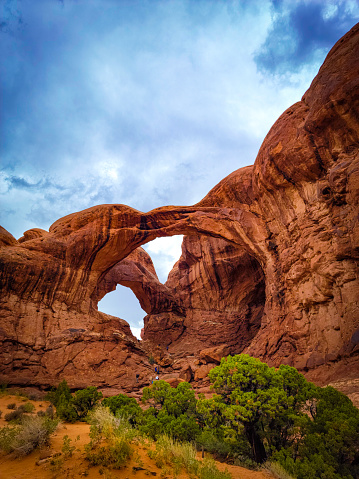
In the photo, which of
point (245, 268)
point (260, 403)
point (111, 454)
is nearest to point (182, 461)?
point (111, 454)

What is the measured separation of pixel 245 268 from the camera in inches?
1179

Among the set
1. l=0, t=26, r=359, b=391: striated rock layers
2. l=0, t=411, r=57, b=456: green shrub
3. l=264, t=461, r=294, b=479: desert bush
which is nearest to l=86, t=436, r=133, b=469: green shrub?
l=0, t=411, r=57, b=456: green shrub

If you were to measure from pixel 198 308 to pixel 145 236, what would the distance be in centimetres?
1298

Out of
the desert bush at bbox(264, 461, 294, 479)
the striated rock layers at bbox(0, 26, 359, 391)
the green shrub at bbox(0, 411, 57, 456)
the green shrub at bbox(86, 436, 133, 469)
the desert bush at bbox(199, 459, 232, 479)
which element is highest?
the striated rock layers at bbox(0, 26, 359, 391)

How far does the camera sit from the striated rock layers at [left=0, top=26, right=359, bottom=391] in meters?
13.2

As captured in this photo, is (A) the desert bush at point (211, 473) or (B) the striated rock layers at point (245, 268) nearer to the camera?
(A) the desert bush at point (211, 473)

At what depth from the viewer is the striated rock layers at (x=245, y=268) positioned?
13203mm

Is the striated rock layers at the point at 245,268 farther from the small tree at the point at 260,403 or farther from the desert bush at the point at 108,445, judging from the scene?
the desert bush at the point at 108,445

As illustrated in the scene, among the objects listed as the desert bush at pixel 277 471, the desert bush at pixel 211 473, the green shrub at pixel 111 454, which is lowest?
the desert bush at pixel 277 471

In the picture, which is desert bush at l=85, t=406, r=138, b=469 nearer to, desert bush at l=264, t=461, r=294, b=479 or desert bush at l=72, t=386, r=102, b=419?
desert bush at l=264, t=461, r=294, b=479

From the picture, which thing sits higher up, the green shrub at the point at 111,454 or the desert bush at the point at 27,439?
the desert bush at the point at 27,439

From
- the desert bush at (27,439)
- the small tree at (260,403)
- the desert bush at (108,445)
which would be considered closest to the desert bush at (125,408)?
the desert bush at (108,445)

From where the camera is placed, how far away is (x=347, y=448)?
17.6 feet

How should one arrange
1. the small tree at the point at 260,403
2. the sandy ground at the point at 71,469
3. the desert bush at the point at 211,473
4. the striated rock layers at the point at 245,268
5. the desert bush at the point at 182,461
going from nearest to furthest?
the sandy ground at the point at 71,469
the desert bush at the point at 211,473
the desert bush at the point at 182,461
the small tree at the point at 260,403
the striated rock layers at the point at 245,268
